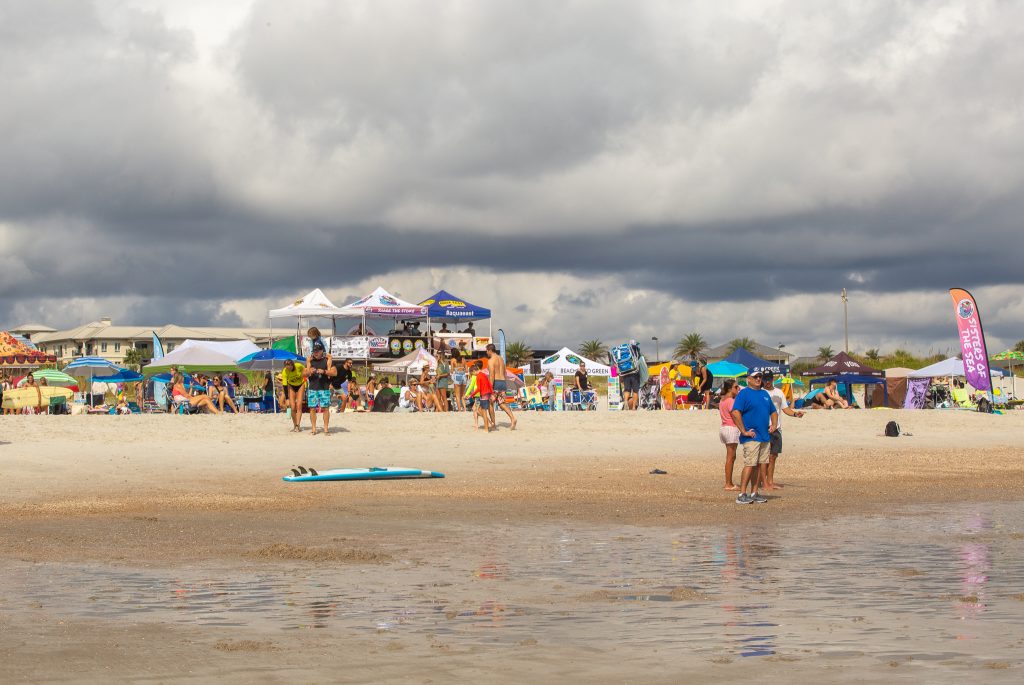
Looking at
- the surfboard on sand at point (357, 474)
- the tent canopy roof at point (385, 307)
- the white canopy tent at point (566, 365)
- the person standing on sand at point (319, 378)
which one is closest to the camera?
the surfboard on sand at point (357, 474)

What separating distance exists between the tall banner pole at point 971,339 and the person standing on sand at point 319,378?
17.9 meters

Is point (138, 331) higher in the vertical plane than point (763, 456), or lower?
higher

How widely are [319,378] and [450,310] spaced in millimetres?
27011

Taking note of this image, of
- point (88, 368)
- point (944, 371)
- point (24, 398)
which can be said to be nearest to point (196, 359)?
point (88, 368)

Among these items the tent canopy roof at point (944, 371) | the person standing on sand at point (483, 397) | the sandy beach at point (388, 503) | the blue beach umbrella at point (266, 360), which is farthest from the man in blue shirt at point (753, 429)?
the tent canopy roof at point (944, 371)

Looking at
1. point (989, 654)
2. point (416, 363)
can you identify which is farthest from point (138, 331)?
point (989, 654)

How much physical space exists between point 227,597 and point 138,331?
133 m

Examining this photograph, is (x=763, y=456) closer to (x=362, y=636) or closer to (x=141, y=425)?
Answer: (x=362, y=636)

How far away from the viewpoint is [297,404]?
2012 centimetres

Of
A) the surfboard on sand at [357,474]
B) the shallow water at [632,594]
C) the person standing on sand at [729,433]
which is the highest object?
the person standing on sand at [729,433]

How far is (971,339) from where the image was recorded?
100ft

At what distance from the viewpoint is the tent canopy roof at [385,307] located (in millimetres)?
44781

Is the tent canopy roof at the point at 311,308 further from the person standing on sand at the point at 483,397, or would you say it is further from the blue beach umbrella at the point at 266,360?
the person standing on sand at the point at 483,397

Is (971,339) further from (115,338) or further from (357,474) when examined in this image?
(115,338)
